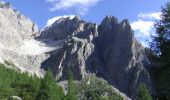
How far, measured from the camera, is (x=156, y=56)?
23.6m

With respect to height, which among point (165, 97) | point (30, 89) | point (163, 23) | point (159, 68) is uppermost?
point (30, 89)

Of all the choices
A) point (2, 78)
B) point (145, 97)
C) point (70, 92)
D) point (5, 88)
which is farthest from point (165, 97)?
point (2, 78)

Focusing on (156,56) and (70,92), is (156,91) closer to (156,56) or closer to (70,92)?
(156,56)

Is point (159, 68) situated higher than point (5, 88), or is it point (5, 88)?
point (5, 88)

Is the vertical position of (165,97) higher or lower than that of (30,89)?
lower

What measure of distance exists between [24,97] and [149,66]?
13170 centimetres

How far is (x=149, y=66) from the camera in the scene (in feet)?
78.4

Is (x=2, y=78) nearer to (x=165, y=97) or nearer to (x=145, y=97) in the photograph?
(x=145, y=97)

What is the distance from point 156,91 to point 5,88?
147462 mm

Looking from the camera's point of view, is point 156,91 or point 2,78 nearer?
point 156,91

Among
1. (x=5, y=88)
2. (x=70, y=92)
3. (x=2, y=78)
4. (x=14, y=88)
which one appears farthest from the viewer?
(x=2, y=78)

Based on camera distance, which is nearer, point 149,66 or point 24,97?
point 149,66

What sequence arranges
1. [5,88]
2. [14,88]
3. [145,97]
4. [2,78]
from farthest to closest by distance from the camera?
[2,78] < [14,88] < [5,88] < [145,97]

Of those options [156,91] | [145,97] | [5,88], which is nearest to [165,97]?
[156,91]
